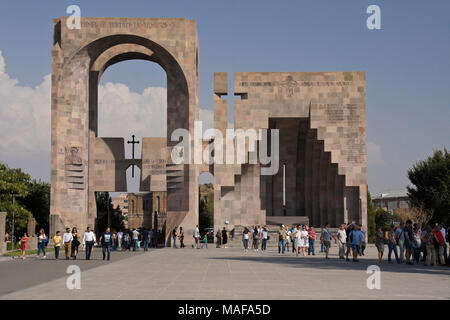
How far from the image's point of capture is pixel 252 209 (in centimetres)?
4634

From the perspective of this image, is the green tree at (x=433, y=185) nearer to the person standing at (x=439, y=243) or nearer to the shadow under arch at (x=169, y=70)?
the shadow under arch at (x=169, y=70)

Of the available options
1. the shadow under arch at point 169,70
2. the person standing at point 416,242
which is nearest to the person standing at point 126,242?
the shadow under arch at point 169,70

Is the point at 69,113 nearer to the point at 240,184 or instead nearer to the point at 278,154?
the point at 240,184

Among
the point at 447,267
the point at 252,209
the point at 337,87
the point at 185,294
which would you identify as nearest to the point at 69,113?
the point at 252,209

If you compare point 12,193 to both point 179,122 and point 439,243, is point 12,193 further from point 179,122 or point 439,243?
point 439,243

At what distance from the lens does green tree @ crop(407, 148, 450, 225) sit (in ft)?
179

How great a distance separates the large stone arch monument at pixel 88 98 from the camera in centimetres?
4234

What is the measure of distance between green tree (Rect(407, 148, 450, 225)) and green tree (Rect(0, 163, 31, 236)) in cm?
3581

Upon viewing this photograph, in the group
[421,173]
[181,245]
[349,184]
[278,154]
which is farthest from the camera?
[421,173]

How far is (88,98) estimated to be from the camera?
4472 centimetres

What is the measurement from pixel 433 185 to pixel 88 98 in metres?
32.3

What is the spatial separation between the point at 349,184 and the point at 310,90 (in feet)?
24.3

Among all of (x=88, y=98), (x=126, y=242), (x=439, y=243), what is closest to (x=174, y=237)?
(x=126, y=242)
